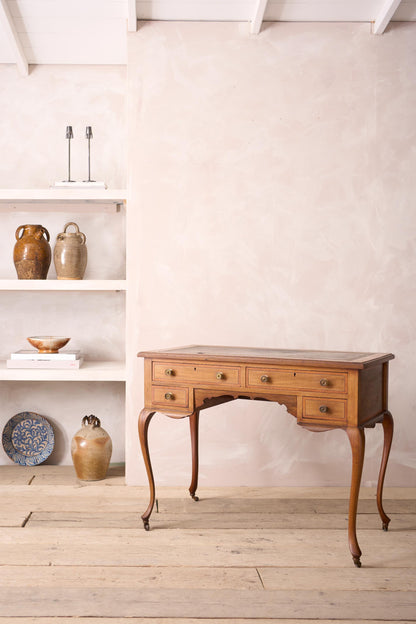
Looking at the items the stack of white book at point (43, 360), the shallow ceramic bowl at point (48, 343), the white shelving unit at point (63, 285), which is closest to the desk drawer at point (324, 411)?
the white shelving unit at point (63, 285)

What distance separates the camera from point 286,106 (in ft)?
11.2

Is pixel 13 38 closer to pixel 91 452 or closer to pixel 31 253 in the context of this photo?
pixel 31 253

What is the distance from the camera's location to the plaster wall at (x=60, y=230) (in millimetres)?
3799

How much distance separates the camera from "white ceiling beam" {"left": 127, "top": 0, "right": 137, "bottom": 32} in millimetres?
3127

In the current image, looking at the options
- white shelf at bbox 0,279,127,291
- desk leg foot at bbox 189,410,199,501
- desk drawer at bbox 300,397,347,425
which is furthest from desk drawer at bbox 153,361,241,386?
white shelf at bbox 0,279,127,291

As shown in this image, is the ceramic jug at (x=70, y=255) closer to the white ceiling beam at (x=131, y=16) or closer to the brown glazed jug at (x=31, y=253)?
the brown glazed jug at (x=31, y=253)

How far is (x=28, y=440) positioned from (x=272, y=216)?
6.93 ft

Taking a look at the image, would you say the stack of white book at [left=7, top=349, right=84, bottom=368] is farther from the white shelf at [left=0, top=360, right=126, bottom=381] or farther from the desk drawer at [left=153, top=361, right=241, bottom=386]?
the desk drawer at [left=153, top=361, right=241, bottom=386]

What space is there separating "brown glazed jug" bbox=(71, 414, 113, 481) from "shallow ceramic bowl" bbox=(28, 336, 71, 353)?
18.9 inches

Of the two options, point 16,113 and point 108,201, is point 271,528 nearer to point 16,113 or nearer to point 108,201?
point 108,201

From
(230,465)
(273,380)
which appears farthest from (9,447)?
(273,380)

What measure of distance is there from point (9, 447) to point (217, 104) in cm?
252

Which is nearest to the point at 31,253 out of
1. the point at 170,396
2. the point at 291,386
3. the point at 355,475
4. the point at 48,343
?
the point at 48,343

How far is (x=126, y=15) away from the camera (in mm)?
3309
